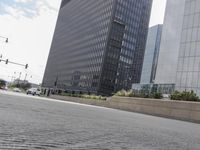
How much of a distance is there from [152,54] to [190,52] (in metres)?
54.4

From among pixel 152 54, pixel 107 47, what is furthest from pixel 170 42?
pixel 107 47

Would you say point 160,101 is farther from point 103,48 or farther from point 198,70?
point 103,48

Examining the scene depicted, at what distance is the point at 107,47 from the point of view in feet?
426

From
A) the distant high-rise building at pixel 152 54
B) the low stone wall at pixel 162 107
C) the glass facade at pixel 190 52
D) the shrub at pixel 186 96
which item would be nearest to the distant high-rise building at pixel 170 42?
the glass facade at pixel 190 52

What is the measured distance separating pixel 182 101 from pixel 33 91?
50.8m

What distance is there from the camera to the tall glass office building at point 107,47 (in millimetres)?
130375

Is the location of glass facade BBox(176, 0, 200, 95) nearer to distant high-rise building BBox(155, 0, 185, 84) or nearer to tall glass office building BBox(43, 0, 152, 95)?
distant high-rise building BBox(155, 0, 185, 84)

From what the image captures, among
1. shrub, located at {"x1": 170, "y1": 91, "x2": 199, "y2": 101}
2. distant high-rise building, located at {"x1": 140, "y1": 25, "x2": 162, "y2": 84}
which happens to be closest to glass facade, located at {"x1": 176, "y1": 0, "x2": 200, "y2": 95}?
shrub, located at {"x1": 170, "y1": 91, "x2": 199, "y2": 101}

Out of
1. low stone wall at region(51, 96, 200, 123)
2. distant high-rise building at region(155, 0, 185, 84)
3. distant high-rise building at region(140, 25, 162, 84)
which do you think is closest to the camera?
low stone wall at region(51, 96, 200, 123)

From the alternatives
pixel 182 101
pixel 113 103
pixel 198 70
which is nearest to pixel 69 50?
pixel 198 70

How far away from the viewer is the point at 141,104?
32.7 metres

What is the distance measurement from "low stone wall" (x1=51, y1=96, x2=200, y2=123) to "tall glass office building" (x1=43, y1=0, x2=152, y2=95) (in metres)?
88.2

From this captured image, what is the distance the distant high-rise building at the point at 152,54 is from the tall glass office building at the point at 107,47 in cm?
1354

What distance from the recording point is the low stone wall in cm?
2529
